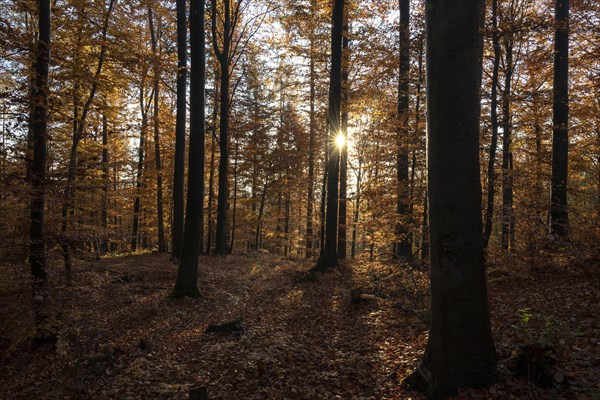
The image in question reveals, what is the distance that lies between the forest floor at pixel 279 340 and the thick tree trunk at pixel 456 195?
479 mm

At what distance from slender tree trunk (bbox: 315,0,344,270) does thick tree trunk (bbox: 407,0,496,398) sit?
365 inches

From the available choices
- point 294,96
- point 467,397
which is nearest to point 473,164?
point 467,397

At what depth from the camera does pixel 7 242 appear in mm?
6117

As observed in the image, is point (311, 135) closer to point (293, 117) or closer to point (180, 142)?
point (293, 117)

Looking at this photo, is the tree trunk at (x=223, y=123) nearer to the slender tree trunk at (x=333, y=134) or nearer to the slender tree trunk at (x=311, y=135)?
the slender tree trunk at (x=311, y=135)

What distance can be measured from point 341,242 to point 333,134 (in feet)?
22.2

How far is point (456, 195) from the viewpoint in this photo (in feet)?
11.7

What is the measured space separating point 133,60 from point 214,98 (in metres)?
10.6

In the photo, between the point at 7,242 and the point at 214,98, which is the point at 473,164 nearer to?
the point at 7,242

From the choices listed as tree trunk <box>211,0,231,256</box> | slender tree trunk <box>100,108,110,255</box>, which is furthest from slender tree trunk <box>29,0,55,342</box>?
Answer: tree trunk <box>211,0,231,256</box>

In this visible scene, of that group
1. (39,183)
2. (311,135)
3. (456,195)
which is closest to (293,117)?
(311,135)

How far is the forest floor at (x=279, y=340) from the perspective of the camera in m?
4.60

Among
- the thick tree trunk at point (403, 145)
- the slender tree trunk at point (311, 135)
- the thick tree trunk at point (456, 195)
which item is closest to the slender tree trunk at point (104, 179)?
the thick tree trunk at point (456, 195)

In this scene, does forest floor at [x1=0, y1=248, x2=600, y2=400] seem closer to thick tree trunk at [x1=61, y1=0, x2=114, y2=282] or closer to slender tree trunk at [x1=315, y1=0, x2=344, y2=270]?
thick tree trunk at [x1=61, y1=0, x2=114, y2=282]
